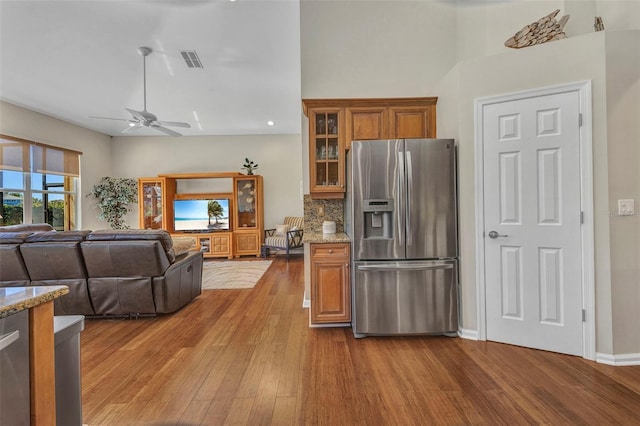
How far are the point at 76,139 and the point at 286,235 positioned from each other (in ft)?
17.1

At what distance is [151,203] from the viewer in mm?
7488

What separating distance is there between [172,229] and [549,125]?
7.66 metres

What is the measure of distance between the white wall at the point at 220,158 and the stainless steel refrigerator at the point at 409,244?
16.6 feet

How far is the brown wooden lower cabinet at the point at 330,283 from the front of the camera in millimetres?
3035

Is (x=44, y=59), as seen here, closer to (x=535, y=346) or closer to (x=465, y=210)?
(x=465, y=210)

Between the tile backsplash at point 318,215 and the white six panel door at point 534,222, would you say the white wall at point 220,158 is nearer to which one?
the tile backsplash at point 318,215

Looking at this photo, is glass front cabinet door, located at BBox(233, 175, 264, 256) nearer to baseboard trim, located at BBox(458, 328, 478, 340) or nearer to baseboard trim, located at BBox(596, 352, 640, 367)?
baseboard trim, located at BBox(458, 328, 478, 340)

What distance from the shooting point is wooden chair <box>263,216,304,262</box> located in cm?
689

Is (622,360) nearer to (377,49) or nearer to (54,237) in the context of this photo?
(377,49)

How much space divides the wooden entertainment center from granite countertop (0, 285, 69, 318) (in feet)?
20.7

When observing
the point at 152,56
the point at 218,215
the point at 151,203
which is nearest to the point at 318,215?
the point at 152,56

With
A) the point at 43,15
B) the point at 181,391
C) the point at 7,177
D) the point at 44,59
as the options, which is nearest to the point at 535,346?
the point at 181,391

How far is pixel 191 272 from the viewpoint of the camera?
394cm

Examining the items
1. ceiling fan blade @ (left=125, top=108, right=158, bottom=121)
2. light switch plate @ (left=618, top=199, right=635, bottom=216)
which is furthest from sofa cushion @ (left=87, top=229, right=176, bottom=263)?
light switch plate @ (left=618, top=199, right=635, bottom=216)
